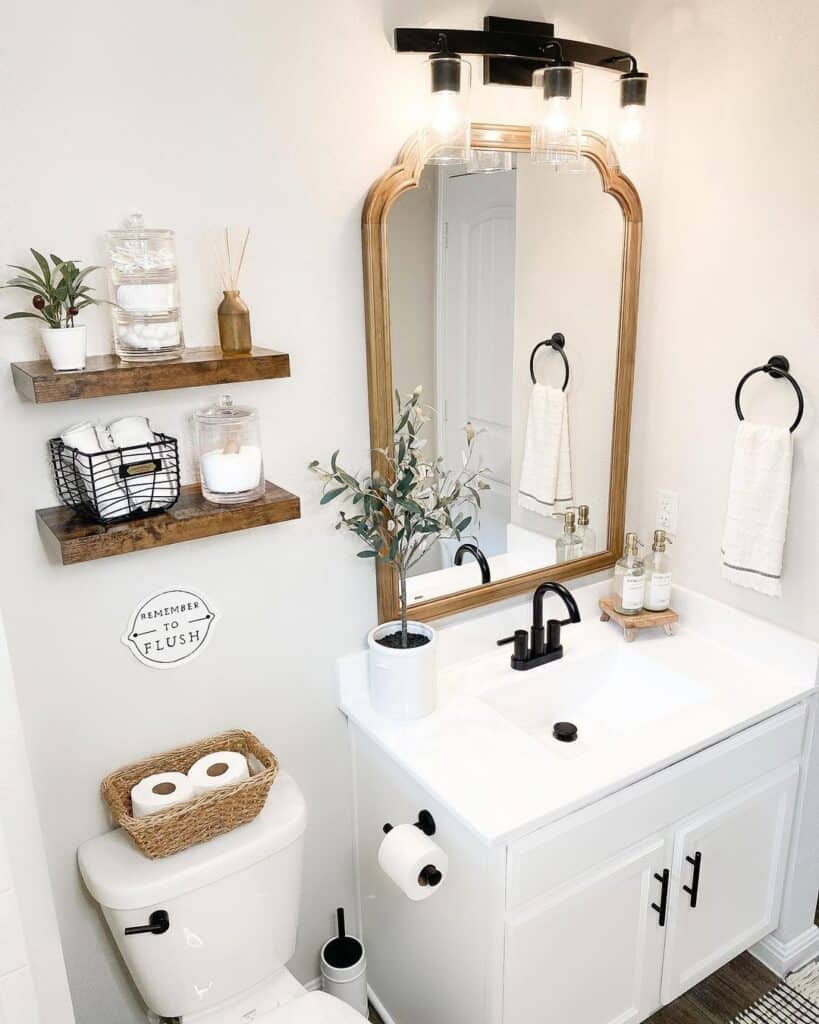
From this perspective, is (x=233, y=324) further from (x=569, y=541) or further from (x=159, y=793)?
(x=569, y=541)

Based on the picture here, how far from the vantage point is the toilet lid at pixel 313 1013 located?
1.59 meters

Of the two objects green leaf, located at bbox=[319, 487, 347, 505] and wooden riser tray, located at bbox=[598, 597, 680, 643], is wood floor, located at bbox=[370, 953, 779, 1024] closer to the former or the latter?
wooden riser tray, located at bbox=[598, 597, 680, 643]

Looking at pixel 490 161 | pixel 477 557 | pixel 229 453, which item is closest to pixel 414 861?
pixel 477 557

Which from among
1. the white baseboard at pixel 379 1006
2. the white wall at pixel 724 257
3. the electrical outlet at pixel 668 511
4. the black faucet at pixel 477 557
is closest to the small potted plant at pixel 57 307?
the black faucet at pixel 477 557

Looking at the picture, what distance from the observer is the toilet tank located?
1.54 meters

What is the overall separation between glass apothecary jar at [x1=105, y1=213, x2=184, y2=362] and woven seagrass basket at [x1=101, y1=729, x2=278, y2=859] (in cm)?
79

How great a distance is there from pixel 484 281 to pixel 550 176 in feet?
0.99

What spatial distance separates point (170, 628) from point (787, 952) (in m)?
1.76

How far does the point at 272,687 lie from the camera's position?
1.83 m

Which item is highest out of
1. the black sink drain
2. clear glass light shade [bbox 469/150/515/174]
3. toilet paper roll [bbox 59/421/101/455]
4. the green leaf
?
clear glass light shade [bbox 469/150/515/174]

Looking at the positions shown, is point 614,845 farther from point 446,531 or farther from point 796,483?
point 796,483

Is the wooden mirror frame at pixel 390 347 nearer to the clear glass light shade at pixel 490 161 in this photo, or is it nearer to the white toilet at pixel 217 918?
the clear glass light shade at pixel 490 161

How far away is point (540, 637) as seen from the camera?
2012 millimetres

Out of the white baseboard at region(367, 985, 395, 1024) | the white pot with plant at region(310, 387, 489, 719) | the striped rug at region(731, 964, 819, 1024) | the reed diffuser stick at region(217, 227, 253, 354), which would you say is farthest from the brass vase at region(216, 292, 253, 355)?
the striped rug at region(731, 964, 819, 1024)
